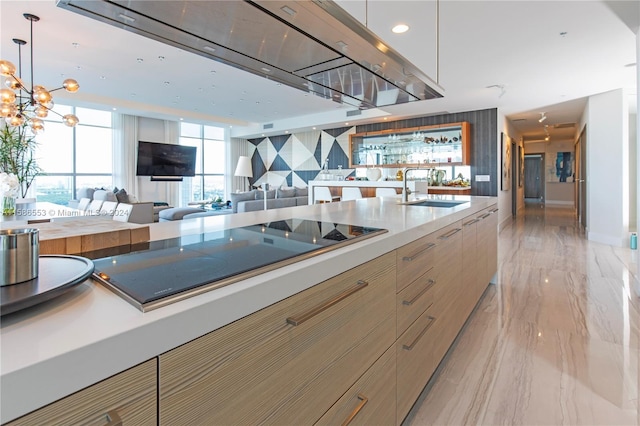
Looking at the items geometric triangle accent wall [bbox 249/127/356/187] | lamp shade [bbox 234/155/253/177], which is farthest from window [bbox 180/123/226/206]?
lamp shade [bbox 234/155/253/177]

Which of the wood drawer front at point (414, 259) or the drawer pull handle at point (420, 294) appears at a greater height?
the wood drawer front at point (414, 259)

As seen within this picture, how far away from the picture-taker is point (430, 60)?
4277 mm

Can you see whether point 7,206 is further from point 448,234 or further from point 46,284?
point 448,234

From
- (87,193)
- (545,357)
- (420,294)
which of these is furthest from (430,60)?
(87,193)

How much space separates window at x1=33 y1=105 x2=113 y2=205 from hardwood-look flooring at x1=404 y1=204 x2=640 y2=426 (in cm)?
827

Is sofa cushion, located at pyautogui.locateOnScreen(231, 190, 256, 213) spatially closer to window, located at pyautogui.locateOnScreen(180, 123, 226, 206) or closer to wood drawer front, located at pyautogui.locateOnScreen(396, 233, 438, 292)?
window, located at pyautogui.locateOnScreen(180, 123, 226, 206)

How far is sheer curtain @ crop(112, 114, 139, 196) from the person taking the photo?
820 centimetres

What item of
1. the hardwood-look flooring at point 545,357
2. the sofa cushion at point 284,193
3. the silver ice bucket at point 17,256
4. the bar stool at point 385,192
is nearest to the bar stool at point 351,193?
the bar stool at point 385,192

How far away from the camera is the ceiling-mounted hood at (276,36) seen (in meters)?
1.16

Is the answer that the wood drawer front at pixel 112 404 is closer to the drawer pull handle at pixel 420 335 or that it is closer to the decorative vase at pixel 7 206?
the drawer pull handle at pixel 420 335

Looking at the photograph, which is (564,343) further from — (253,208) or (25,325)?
(253,208)

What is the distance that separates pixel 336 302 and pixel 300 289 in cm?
16

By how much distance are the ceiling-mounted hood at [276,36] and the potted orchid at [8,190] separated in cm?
254

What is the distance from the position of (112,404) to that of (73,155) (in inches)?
351
